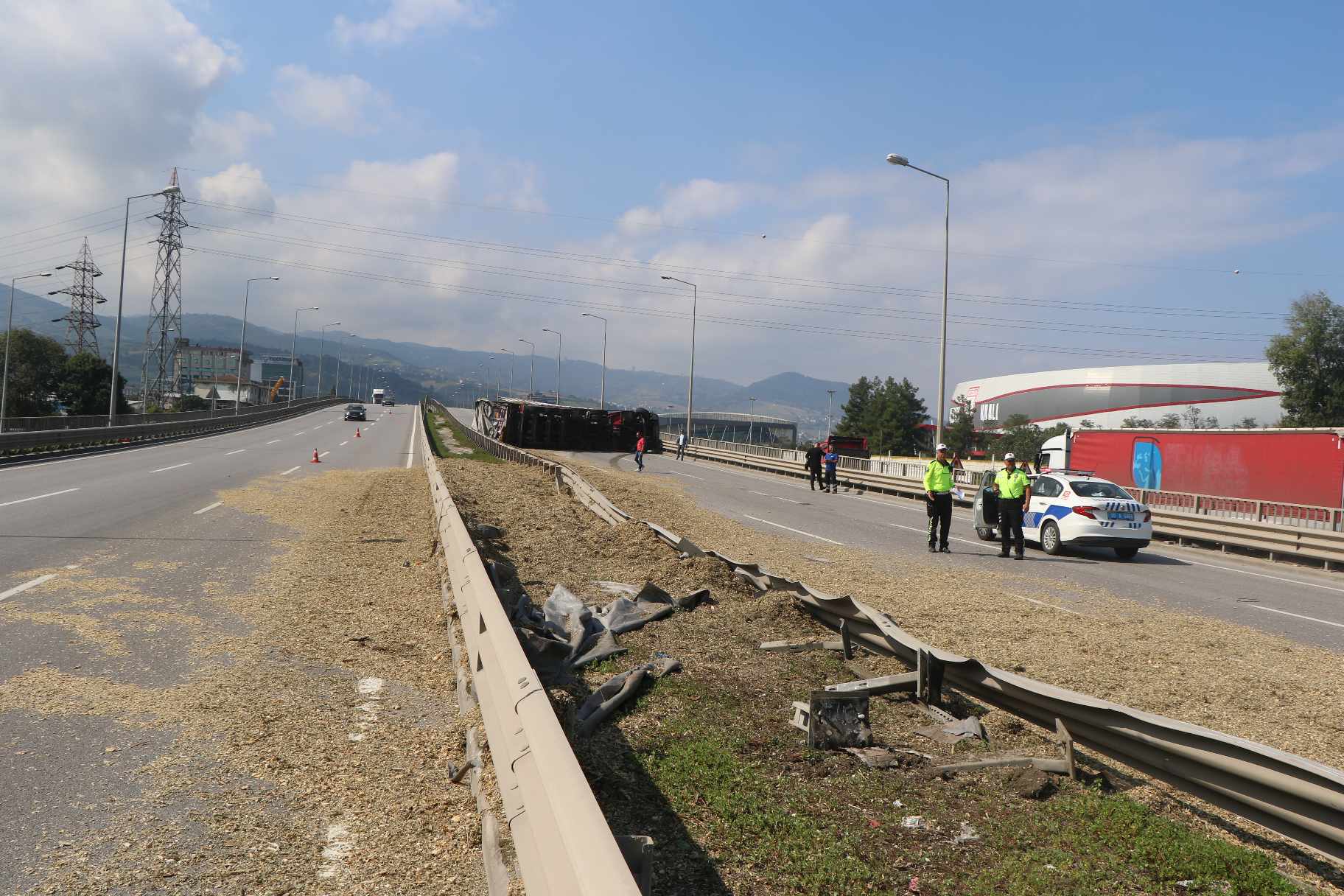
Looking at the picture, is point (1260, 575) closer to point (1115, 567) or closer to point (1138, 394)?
point (1115, 567)

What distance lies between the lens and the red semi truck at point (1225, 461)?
945 inches

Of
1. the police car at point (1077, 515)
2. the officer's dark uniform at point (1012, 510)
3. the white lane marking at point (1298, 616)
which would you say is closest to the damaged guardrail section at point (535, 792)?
the white lane marking at point (1298, 616)

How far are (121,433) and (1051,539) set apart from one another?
34.1 metres

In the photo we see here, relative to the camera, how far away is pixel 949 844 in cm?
392

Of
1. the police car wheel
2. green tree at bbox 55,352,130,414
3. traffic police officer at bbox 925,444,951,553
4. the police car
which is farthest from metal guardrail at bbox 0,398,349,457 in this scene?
green tree at bbox 55,352,130,414

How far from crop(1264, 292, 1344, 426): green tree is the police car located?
229 ft

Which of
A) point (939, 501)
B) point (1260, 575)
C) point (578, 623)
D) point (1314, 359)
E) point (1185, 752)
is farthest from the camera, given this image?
point (1314, 359)

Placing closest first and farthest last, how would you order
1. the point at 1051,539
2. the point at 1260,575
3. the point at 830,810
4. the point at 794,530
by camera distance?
the point at 830,810
the point at 1260,575
the point at 1051,539
the point at 794,530

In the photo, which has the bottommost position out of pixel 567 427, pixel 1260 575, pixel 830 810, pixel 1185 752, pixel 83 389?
pixel 1260 575

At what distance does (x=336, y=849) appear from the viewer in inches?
151

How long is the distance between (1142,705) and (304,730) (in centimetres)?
565

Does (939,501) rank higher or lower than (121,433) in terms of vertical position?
higher

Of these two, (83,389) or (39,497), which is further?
(83,389)

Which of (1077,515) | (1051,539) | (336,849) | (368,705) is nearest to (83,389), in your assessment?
(1051,539)
